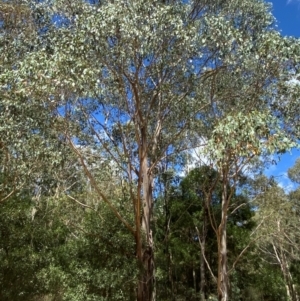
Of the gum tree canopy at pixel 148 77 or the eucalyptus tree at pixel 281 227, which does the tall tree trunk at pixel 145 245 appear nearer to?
the gum tree canopy at pixel 148 77

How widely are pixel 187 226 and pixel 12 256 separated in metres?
6.94

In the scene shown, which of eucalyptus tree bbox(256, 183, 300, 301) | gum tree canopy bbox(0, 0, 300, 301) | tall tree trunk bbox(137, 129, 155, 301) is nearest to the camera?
gum tree canopy bbox(0, 0, 300, 301)

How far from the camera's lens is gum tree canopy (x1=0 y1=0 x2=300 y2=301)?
710cm

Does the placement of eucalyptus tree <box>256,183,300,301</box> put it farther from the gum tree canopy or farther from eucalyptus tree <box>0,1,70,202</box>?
eucalyptus tree <box>0,1,70,202</box>

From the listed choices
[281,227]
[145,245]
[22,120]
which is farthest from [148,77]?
[281,227]

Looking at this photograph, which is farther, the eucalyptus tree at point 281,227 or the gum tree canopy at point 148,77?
the eucalyptus tree at point 281,227

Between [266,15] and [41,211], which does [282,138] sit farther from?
[41,211]

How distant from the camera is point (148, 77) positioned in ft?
28.7

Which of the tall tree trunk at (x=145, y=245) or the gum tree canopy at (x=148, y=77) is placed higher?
the gum tree canopy at (x=148, y=77)

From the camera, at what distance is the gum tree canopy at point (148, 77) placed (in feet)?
23.3

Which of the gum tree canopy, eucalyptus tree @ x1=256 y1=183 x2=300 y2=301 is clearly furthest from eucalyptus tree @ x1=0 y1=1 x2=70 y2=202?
eucalyptus tree @ x1=256 y1=183 x2=300 y2=301

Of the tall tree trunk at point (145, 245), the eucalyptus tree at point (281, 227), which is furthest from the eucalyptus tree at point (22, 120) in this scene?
the eucalyptus tree at point (281, 227)

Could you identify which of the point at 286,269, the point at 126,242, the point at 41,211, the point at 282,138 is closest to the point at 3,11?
the point at 41,211

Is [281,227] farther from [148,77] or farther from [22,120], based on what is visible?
[22,120]
